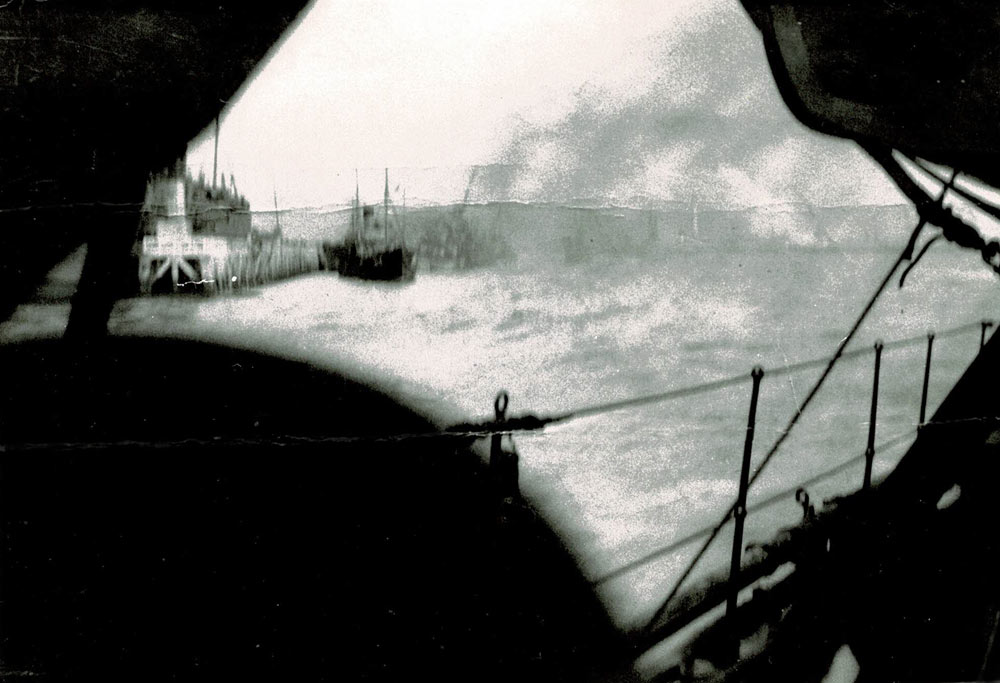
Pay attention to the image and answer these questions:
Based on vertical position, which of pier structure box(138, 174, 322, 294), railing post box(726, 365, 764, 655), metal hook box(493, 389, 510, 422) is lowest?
railing post box(726, 365, 764, 655)

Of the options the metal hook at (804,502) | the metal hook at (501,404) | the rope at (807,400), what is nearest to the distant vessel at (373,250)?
the metal hook at (501,404)

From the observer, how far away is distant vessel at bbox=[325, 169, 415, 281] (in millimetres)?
2197

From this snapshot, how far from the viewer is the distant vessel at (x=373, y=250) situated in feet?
7.21

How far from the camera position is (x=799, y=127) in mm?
2262

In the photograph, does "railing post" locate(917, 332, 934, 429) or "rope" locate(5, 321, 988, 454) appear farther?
"railing post" locate(917, 332, 934, 429)

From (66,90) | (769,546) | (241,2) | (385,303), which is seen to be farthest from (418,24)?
(769,546)

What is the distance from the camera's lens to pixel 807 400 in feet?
7.79

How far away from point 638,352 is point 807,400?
51cm

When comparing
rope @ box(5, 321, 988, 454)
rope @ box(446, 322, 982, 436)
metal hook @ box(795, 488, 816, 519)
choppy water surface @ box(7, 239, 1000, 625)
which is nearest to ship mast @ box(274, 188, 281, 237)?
choppy water surface @ box(7, 239, 1000, 625)

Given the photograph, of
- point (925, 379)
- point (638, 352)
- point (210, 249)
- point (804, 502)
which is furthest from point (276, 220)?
point (925, 379)

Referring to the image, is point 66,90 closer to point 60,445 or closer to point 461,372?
point 60,445

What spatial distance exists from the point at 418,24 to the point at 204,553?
58.9 inches

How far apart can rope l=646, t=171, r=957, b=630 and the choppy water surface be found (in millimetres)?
22

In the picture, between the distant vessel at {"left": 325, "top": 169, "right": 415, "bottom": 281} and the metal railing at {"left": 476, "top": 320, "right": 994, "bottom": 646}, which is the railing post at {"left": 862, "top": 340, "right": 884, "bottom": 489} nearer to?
the metal railing at {"left": 476, "top": 320, "right": 994, "bottom": 646}
